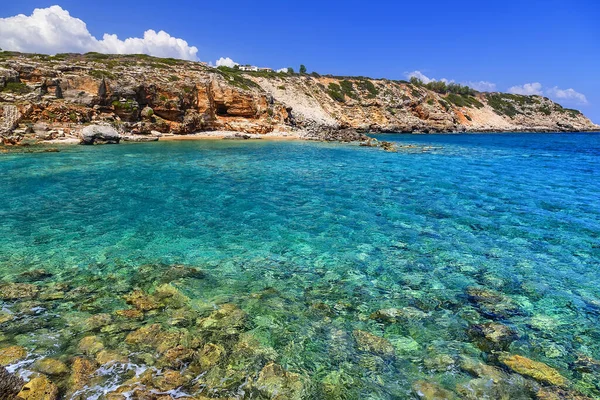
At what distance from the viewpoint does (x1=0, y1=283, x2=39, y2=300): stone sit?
706 cm

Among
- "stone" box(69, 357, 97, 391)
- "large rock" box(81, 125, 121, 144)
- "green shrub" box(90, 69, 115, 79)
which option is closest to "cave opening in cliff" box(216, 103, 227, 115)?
"green shrub" box(90, 69, 115, 79)

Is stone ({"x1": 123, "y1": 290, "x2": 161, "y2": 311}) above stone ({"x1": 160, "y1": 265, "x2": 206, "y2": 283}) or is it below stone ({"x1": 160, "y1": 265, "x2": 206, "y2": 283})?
below

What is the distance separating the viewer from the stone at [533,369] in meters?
5.18

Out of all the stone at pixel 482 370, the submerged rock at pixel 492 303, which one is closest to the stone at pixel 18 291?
the stone at pixel 482 370

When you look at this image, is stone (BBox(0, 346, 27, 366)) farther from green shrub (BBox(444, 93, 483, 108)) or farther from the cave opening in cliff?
green shrub (BBox(444, 93, 483, 108))

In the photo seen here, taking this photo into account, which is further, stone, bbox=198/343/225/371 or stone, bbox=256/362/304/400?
stone, bbox=198/343/225/371

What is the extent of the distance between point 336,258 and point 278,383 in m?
4.86

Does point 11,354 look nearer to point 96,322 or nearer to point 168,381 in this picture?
point 96,322

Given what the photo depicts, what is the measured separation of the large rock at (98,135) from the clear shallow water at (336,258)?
17166 millimetres

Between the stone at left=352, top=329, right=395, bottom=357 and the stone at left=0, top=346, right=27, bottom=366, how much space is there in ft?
17.6

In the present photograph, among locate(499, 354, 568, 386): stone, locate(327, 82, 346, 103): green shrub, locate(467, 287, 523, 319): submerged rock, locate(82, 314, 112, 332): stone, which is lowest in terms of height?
locate(82, 314, 112, 332): stone

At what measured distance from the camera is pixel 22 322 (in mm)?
6207

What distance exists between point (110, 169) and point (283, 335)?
21721 millimetres

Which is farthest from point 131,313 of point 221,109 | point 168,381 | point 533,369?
point 221,109
